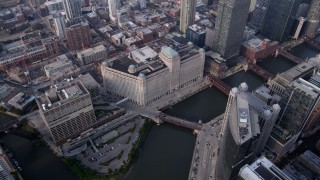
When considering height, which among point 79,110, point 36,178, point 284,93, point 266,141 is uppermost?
point 284,93

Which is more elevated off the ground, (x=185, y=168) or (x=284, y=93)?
(x=284, y=93)

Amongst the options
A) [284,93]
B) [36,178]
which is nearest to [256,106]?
[284,93]

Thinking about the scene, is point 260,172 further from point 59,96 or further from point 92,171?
point 59,96

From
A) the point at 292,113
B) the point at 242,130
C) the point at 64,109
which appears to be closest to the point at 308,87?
the point at 292,113

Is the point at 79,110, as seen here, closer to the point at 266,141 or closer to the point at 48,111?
the point at 48,111

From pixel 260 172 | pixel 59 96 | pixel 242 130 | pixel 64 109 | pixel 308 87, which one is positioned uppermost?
pixel 242 130

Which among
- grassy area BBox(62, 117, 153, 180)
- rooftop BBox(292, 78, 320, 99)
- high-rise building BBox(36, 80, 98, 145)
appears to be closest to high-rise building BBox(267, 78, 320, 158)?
rooftop BBox(292, 78, 320, 99)

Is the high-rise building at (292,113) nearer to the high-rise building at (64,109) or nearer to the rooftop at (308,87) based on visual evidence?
the rooftop at (308,87)
